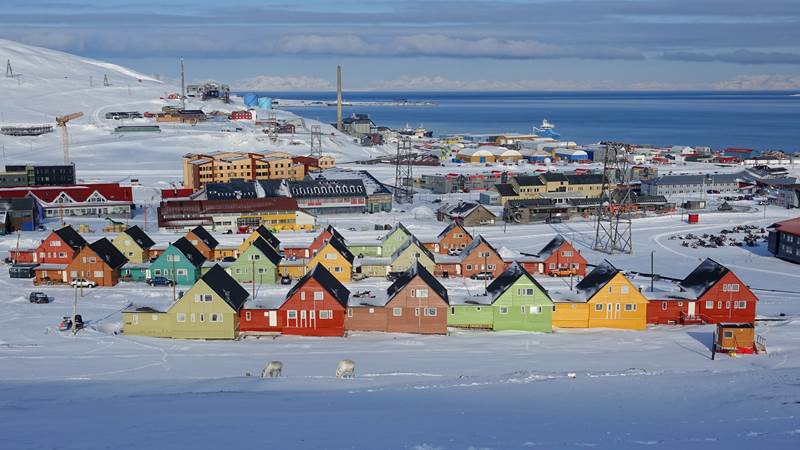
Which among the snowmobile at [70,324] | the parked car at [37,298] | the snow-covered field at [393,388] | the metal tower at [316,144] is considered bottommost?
the snow-covered field at [393,388]

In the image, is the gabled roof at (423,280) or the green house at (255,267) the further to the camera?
the green house at (255,267)

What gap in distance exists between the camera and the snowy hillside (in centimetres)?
7288

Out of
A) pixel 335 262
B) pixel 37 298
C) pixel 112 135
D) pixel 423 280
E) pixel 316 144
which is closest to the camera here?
pixel 423 280

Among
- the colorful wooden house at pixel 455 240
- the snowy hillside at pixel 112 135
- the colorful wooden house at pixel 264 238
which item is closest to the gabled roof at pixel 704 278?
the colorful wooden house at pixel 455 240

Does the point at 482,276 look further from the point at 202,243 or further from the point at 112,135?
the point at 112,135

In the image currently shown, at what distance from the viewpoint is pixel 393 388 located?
1727 cm

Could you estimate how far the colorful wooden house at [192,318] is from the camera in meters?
22.3

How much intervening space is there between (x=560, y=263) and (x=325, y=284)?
1198cm

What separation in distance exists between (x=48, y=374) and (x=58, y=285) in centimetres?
1194

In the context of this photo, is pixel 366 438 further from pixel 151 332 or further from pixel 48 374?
pixel 151 332

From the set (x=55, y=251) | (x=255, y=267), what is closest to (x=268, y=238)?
(x=255, y=267)

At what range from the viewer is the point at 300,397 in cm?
1648

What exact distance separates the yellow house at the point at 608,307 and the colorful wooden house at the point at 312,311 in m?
6.31

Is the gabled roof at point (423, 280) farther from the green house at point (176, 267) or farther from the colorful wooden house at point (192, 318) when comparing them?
the green house at point (176, 267)
